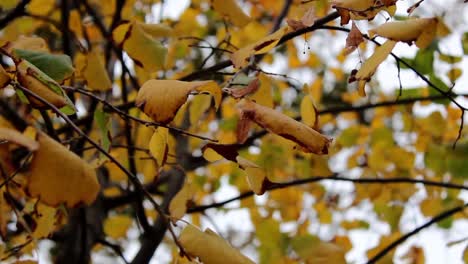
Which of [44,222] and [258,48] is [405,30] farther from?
[44,222]

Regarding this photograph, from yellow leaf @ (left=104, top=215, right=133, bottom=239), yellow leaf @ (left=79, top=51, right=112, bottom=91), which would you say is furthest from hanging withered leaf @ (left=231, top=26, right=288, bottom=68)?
yellow leaf @ (left=104, top=215, right=133, bottom=239)

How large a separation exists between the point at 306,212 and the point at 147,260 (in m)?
1.30

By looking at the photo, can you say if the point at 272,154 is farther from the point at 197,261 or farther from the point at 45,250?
the point at 45,250

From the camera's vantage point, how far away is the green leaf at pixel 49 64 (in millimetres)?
798


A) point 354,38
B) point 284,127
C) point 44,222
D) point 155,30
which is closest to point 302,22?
point 354,38

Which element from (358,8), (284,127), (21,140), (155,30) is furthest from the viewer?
(155,30)

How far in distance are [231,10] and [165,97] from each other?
0.55m

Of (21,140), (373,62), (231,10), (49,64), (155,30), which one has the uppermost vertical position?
(231,10)

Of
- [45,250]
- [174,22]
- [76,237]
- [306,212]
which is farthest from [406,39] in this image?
[45,250]

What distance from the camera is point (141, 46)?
3.28ft

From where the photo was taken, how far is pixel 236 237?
175 inches

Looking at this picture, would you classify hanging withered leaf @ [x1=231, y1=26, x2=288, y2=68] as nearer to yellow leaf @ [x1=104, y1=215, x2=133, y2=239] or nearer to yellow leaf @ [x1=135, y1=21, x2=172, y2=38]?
yellow leaf @ [x1=135, y1=21, x2=172, y2=38]

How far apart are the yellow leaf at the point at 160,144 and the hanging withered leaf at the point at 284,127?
0.17m

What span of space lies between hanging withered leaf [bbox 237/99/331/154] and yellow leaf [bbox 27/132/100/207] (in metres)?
0.17
